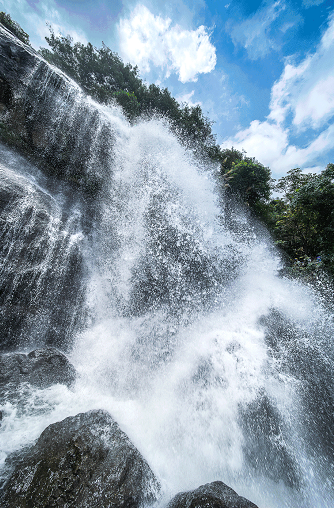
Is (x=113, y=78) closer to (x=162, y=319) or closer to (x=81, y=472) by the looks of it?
(x=162, y=319)

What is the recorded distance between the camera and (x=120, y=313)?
22.6 ft

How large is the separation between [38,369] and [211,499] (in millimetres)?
3895

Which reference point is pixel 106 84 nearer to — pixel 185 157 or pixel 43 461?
pixel 185 157

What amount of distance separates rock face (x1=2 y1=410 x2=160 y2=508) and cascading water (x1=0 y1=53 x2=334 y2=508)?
1.40ft

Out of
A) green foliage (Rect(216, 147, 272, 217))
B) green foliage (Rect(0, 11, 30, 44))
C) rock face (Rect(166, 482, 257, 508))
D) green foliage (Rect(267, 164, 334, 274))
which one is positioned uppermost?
green foliage (Rect(0, 11, 30, 44))

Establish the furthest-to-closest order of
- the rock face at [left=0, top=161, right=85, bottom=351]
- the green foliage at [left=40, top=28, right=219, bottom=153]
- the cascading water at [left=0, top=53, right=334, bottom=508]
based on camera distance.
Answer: the green foliage at [left=40, top=28, right=219, bottom=153], the rock face at [left=0, top=161, right=85, bottom=351], the cascading water at [left=0, top=53, right=334, bottom=508]

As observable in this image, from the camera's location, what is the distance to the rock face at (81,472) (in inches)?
86.2

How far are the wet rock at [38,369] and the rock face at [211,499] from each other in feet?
9.74

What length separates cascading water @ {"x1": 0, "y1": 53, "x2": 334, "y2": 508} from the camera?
144 inches

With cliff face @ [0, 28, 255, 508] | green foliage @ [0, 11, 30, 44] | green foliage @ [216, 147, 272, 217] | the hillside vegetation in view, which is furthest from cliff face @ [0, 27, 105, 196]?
green foliage @ [216, 147, 272, 217]

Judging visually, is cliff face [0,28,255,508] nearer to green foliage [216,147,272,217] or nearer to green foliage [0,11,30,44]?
green foliage [0,11,30,44]

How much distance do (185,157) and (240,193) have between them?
5025 mm

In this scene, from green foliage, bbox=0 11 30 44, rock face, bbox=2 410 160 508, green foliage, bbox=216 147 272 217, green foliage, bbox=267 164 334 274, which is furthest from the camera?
green foliage, bbox=216 147 272 217

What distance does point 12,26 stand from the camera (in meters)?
12.4
